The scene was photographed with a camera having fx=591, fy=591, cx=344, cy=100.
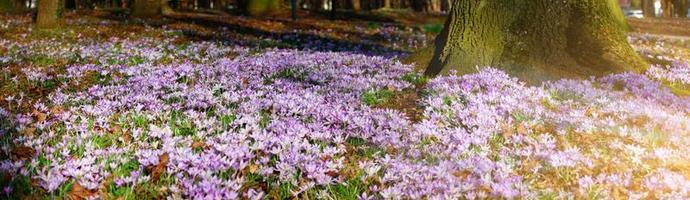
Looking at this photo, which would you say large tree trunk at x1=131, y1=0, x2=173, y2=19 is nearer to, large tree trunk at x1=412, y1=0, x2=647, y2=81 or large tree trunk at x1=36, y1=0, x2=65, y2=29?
large tree trunk at x1=36, y1=0, x2=65, y2=29

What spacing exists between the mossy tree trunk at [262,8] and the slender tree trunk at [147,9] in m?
5.22

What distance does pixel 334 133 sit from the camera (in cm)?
594

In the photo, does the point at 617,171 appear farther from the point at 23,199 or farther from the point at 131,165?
the point at 23,199

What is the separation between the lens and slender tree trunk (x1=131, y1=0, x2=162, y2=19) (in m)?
25.7

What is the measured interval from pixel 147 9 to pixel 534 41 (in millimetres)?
20616

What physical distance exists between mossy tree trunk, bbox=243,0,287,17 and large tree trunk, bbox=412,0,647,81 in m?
21.7

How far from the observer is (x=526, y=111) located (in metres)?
Answer: 6.73

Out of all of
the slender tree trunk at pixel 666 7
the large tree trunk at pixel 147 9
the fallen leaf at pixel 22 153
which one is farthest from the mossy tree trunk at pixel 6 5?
the slender tree trunk at pixel 666 7

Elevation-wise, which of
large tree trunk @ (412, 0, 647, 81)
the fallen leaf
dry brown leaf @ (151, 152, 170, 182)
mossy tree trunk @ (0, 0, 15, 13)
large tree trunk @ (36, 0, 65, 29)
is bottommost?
dry brown leaf @ (151, 152, 170, 182)

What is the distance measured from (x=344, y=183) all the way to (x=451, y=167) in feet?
3.17

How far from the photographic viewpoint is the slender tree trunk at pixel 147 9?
84.2 ft

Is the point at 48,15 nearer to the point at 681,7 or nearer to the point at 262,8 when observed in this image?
the point at 262,8

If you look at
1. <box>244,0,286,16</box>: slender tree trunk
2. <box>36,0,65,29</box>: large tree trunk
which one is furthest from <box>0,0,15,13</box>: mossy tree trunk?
<box>36,0,65,29</box>: large tree trunk

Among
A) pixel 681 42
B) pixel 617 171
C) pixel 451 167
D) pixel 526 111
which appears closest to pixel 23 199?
pixel 451 167
